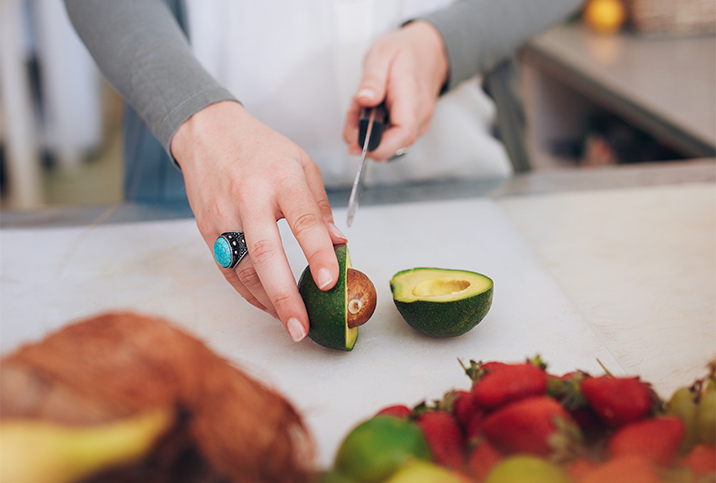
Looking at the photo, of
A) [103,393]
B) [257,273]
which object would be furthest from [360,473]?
[257,273]

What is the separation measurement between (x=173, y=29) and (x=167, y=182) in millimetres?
332

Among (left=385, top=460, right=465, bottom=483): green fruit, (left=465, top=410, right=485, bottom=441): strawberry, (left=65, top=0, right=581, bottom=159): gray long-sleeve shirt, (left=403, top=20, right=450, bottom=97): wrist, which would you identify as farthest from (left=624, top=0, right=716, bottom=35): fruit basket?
(left=385, top=460, right=465, bottom=483): green fruit

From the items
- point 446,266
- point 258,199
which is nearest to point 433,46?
point 446,266

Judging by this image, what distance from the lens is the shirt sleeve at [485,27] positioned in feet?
3.45

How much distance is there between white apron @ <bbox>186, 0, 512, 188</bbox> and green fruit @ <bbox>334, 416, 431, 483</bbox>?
0.82m

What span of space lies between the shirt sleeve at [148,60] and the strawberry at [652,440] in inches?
24.6

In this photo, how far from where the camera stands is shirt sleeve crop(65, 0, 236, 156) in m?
0.80

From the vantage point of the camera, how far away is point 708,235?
3.05 feet

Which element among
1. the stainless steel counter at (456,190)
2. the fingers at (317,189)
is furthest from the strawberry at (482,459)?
the stainless steel counter at (456,190)

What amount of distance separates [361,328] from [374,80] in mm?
384

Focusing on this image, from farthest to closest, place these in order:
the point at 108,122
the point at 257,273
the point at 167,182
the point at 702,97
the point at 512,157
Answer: the point at 108,122, the point at 702,97, the point at 512,157, the point at 167,182, the point at 257,273

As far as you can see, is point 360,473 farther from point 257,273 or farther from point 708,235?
point 708,235

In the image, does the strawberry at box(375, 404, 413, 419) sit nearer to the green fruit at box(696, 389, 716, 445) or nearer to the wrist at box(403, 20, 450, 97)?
the green fruit at box(696, 389, 716, 445)

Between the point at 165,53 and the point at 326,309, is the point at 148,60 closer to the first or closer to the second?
the point at 165,53
